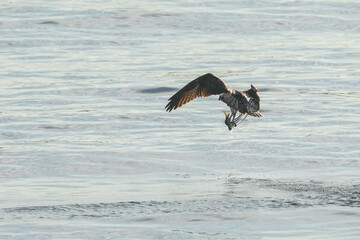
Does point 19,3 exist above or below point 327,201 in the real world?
above

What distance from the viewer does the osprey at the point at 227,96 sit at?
44.2 feet

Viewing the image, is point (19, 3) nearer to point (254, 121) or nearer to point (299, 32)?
point (299, 32)

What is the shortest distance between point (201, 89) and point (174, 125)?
7.97 feet

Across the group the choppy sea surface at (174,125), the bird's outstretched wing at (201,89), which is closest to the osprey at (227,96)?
the bird's outstretched wing at (201,89)

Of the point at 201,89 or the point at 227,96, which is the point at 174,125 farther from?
the point at 227,96

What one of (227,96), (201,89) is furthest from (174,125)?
(227,96)

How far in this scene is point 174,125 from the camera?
53.2 ft

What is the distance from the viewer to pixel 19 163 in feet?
45.2

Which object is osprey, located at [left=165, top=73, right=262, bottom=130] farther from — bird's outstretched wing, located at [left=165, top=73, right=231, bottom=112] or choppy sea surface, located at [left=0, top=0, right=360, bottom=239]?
choppy sea surface, located at [left=0, top=0, right=360, bottom=239]

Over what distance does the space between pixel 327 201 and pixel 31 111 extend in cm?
652

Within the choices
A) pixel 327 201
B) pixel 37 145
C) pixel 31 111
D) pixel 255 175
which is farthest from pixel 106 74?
pixel 327 201

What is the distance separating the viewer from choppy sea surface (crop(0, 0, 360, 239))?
11133 millimetres

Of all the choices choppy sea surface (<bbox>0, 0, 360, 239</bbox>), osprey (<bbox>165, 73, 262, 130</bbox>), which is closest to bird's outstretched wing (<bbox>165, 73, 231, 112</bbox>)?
osprey (<bbox>165, 73, 262, 130</bbox>)

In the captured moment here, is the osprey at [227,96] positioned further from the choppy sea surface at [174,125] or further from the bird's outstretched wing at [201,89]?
the choppy sea surface at [174,125]
